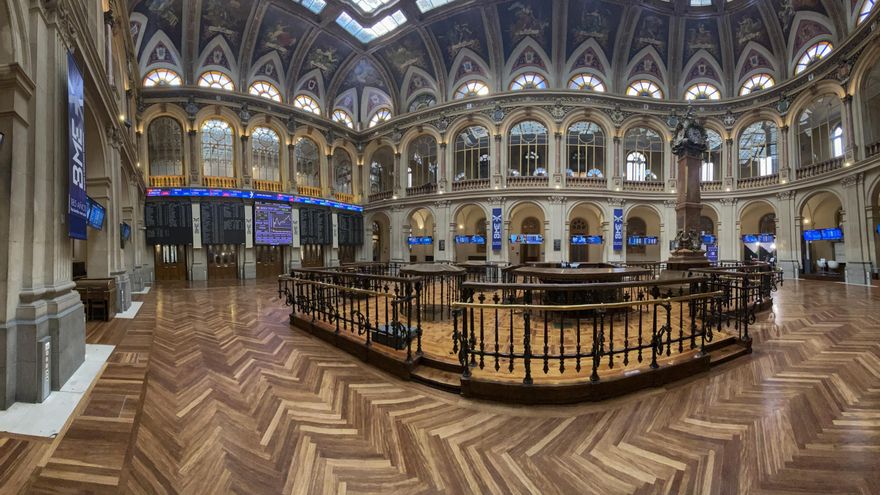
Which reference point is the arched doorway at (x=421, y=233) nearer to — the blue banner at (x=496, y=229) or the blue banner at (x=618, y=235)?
the blue banner at (x=496, y=229)

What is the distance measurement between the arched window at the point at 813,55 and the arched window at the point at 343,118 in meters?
24.8

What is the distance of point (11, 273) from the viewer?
3.11 m

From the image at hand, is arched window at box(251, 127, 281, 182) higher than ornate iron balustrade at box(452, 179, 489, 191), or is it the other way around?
arched window at box(251, 127, 281, 182)

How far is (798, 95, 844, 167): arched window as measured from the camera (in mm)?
15637

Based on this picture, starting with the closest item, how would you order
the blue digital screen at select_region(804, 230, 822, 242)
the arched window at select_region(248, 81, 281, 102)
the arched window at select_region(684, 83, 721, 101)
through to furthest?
the blue digital screen at select_region(804, 230, 822, 242) < the arched window at select_region(248, 81, 281, 102) < the arched window at select_region(684, 83, 721, 101)

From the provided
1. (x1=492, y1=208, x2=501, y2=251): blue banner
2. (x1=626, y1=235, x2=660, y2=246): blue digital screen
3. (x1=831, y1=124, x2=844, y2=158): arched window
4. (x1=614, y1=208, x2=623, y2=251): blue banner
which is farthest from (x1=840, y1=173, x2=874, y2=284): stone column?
(x1=492, y1=208, x2=501, y2=251): blue banner

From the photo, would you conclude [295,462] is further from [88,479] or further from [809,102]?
[809,102]

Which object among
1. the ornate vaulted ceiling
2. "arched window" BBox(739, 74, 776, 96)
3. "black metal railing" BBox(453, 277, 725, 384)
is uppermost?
the ornate vaulted ceiling

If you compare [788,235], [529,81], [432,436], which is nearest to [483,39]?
[529,81]

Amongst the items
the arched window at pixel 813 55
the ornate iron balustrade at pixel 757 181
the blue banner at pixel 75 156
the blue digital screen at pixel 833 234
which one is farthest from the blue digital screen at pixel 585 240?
the blue banner at pixel 75 156

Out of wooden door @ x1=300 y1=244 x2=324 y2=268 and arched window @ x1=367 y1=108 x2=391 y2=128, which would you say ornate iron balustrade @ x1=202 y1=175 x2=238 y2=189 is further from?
arched window @ x1=367 y1=108 x2=391 y2=128

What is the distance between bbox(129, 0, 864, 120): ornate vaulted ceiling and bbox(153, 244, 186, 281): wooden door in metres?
8.98

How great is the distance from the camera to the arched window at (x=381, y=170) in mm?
24081

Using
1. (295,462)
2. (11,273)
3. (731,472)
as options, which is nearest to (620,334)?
(731,472)
